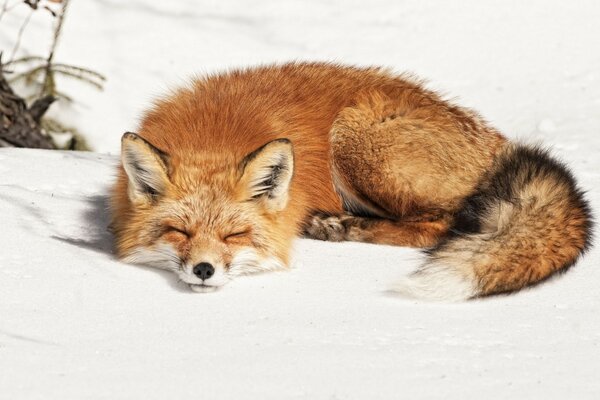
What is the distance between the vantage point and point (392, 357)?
3.64 meters

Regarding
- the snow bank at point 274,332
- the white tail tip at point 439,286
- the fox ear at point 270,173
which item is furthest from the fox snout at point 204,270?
the white tail tip at point 439,286

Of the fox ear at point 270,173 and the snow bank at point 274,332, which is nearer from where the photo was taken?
the snow bank at point 274,332

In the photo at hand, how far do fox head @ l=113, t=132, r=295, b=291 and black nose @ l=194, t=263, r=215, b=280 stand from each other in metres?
0.06

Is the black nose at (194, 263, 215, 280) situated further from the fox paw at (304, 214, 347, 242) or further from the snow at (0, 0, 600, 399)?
the fox paw at (304, 214, 347, 242)

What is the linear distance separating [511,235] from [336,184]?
1282 millimetres

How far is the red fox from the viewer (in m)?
4.60

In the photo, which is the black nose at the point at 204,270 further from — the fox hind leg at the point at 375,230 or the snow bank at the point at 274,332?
the fox hind leg at the point at 375,230

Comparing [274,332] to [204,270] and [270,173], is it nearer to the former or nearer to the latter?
[204,270]

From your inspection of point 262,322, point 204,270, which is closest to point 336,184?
point 204,270

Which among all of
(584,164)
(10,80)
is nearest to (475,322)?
(584,164)

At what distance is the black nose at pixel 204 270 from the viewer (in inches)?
173

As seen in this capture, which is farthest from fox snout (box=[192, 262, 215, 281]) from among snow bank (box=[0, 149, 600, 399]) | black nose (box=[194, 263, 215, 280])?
snow bank (box=[0, 149, 600, 399])

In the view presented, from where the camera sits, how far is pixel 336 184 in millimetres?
5652

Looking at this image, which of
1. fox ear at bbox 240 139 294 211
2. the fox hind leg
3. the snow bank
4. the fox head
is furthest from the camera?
the fox hind leg
